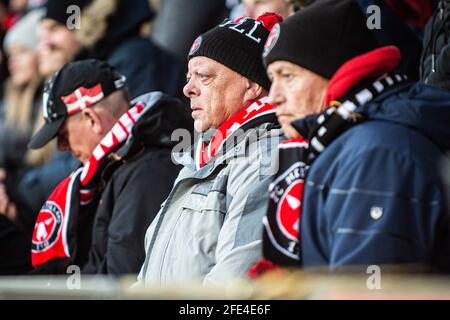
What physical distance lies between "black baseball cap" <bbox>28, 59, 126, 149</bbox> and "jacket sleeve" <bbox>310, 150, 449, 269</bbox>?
2.99 metres

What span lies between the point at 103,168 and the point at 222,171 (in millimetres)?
1424

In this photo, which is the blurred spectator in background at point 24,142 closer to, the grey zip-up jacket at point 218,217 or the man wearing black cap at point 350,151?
the grey zip-up jacket at point 218,217

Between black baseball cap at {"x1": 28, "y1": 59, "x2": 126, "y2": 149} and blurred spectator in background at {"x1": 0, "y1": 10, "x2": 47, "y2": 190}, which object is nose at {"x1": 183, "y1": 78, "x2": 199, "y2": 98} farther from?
blurred spectator in background at {"x1": 0, "y1": 10, "x2": 47, "y2": 190}

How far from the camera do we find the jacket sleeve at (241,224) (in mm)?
4461

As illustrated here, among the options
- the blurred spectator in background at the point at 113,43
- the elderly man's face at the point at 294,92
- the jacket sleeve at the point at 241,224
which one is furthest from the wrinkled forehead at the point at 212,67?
the blurred spectator in background at the point at 113,43

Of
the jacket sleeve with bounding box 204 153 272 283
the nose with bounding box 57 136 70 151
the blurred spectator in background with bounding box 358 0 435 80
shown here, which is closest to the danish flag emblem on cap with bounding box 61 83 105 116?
the nose with bounding box 57 136 70 151

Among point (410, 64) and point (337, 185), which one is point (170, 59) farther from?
point (337, 185)

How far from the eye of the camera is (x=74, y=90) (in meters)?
6.41

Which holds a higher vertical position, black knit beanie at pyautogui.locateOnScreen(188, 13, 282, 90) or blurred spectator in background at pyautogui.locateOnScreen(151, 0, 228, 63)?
black knit beanie at pyautogui.locateOnScreen(188, 13, 282, 90)

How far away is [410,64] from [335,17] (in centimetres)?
252

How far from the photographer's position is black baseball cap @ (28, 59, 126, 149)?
21.0 feet
